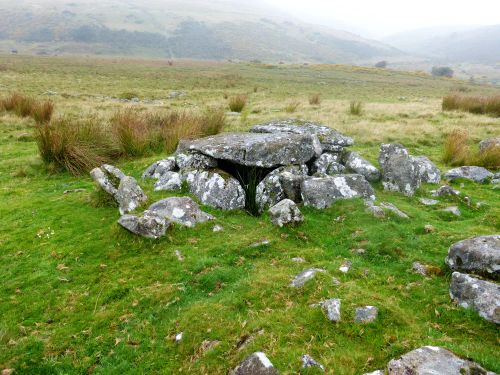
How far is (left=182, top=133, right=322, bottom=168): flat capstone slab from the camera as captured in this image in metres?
9.38

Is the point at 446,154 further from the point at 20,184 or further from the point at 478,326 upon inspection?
the point at 20,184

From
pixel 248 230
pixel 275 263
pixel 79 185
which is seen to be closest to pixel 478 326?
pixel 275 263

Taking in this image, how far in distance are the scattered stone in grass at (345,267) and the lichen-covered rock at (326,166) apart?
4.10m

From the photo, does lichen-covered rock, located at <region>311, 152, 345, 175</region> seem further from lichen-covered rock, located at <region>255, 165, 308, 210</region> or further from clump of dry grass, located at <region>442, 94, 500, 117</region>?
clump of dry grass, located at <region>442, 94, 500, 117</region>

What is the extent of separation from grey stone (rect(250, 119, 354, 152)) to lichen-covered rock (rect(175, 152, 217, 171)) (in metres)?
2.45

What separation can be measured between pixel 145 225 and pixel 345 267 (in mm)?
3779

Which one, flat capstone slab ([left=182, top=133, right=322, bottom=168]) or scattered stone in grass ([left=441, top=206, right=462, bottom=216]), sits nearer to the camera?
scattered stone in grass ([left=441, top=206, right=462, bottom=216])

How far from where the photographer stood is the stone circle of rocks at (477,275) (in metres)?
4.96

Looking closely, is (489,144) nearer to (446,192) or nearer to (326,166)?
(446,192)

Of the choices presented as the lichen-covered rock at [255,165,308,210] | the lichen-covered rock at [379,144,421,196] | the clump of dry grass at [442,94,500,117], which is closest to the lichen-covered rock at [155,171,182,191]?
the lichen-covered rock at [255,165,308,210]

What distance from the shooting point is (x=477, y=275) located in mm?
5547

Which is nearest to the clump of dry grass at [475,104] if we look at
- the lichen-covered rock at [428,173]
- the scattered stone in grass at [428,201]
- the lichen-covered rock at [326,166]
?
the lichen-covered rock at [428,173]

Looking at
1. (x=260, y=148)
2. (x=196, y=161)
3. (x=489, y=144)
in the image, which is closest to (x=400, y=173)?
(x=260, y=148)

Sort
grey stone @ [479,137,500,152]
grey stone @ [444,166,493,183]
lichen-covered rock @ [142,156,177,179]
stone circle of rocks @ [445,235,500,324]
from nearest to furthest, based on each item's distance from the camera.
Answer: stone circle of rocks @ [445,235,500,324]
lichen-covered rock @ [142,156,177,179]
grey stone @ [444,166,493,183]
grey stone @ [479,137,500,152]
